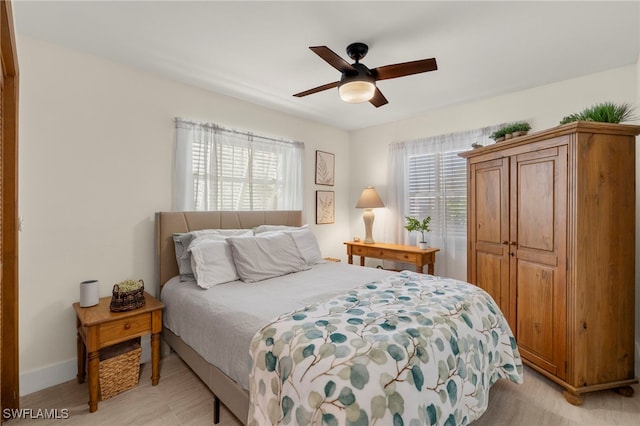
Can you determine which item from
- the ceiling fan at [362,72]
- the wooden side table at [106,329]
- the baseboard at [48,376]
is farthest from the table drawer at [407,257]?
the baseboard at [48,376]

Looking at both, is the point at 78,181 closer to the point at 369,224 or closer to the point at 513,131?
the point at 369,224

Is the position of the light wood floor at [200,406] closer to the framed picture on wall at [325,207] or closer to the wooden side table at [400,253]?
the wooden side table at [400,253]

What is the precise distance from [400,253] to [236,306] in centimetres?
237

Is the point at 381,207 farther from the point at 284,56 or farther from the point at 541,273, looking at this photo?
the point at 284,56

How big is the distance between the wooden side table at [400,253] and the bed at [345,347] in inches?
45.6

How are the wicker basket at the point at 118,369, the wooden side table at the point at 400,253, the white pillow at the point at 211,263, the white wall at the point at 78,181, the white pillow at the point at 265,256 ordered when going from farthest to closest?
the wooden side table at the point at 400,253
the white pillow at the point at 265,256
the white pillow at the point at 211,263
the white wall at the point at 78,181
the wicker basket at the point at 118,369

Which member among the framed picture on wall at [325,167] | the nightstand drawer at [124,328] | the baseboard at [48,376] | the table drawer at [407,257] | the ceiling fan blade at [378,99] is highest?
the ceiling fan blade at [378,99]

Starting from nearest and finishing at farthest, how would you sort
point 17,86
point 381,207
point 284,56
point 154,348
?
point 17,86 < point 154,348 < point 284,56 < point 381,207

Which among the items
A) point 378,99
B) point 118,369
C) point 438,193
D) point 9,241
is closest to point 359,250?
point 438,193

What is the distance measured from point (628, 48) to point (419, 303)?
263 cm

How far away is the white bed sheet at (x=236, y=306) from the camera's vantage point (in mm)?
1607

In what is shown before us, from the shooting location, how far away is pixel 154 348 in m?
2.17

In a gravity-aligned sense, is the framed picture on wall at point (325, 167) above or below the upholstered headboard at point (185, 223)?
above

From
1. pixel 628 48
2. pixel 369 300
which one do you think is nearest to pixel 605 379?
pixel 369 300
